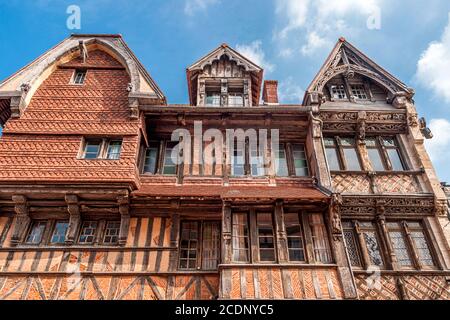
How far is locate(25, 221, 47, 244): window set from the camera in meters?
9.53

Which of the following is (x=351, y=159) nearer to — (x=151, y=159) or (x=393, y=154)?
(x=393, y=154)

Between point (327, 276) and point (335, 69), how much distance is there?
841cm

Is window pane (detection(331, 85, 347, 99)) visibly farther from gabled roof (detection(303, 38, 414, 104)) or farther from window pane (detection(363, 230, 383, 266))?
window pane (detection(363, 230, 383, 266))

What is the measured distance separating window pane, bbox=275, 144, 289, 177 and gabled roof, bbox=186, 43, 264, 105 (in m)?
3.54

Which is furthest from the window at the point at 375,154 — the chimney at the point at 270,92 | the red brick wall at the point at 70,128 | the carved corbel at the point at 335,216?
the red brick wall at the point at 70,128

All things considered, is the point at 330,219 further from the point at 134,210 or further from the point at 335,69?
the point at 335,69

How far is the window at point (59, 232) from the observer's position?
954 centimetres

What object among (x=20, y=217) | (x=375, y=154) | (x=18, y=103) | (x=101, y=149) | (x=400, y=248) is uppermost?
(x=18, y=103)

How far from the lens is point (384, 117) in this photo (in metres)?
11.9

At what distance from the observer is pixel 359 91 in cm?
1334

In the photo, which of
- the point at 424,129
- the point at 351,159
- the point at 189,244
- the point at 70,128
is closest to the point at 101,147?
the point at 70,128

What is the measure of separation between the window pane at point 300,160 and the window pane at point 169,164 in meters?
4.39

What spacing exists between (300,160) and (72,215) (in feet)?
25.8
